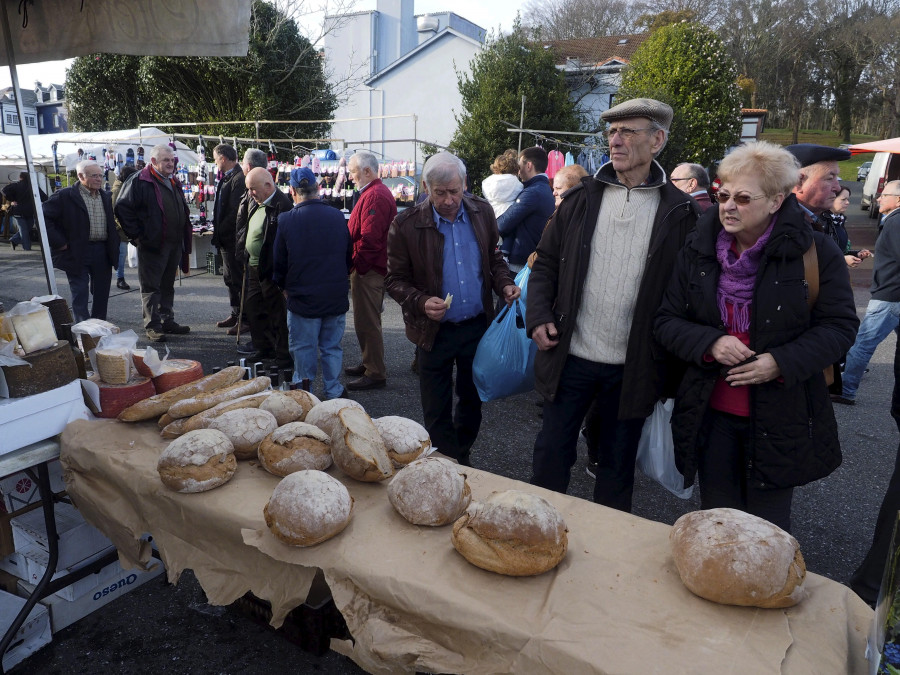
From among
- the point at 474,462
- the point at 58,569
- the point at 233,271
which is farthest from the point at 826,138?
the point at 58,569

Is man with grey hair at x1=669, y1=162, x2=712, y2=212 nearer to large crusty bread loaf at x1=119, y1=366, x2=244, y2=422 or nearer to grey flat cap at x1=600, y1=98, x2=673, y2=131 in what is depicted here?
grey flat cap at x1=600, y1=98, x2=673, y2=131

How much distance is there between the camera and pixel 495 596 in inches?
54.0

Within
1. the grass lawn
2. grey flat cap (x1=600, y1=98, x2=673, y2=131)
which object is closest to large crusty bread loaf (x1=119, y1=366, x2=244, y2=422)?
grey flat cap (x1=600, y1=98, x2=673, y2=131)

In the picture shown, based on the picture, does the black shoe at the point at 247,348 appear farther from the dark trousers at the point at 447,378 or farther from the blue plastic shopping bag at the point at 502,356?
the blue plastic shopping bag at the point at 502,356

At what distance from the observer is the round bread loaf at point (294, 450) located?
1.86 m

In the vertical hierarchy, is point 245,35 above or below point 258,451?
above

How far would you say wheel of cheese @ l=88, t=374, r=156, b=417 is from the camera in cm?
230

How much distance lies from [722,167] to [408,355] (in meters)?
4.66

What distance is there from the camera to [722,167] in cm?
204

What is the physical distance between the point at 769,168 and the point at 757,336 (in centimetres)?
54

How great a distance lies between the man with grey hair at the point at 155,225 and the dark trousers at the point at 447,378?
4.28 metres

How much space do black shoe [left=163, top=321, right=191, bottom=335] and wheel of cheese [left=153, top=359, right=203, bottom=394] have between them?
14.6 feet

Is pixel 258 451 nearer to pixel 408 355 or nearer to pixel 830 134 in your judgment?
pixel 408 355

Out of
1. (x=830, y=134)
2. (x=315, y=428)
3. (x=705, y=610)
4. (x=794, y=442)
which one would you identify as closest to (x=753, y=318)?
(x=794, y=442)
